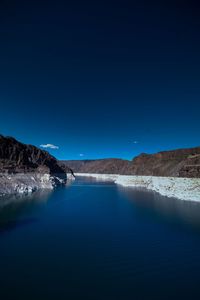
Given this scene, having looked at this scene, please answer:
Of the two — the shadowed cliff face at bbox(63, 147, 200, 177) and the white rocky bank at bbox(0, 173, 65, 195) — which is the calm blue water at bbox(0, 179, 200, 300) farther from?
the shadowed cliff face at bbox(63, 147, 200, 177)

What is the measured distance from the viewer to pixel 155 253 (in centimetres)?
1397

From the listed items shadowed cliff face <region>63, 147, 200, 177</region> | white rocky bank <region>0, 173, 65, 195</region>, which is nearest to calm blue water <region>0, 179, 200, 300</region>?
white rocky bank <region>0, 173, 65, 195</region>

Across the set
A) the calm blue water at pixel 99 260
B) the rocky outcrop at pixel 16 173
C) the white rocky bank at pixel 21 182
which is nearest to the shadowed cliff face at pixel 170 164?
the calm blue water at pixel 99 260

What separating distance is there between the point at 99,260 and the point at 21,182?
4217cm

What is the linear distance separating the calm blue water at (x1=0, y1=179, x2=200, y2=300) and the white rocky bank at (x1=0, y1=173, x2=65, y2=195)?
22791 millimetres

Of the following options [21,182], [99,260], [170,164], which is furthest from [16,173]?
[170,164]

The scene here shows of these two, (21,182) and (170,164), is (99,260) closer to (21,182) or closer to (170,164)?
(21,182)

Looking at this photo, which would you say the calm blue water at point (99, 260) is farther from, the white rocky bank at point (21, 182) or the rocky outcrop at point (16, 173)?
the rocky outcrop at point (16, 173)

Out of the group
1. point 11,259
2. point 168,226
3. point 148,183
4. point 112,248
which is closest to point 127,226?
point 168,226

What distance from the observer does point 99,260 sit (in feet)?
41.2

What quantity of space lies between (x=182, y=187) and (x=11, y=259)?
38.7 meters

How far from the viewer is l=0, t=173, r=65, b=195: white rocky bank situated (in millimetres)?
43553

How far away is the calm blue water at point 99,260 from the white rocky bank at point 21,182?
2279cm

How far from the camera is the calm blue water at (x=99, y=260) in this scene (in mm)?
9324
